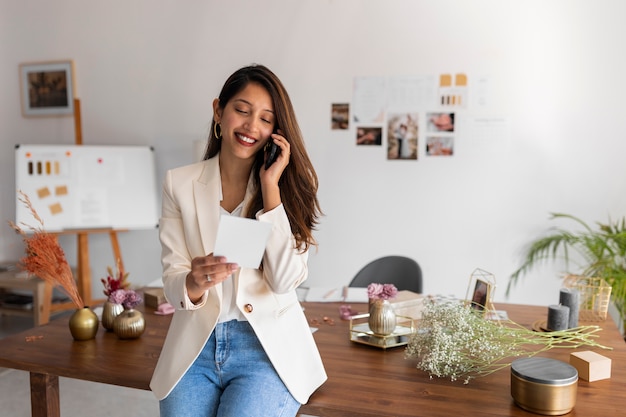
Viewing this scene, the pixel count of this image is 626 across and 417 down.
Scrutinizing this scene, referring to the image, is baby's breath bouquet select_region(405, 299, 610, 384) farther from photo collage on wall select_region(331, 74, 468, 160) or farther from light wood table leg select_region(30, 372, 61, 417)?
photo collage on wall select_region(331, 74, 468, 160)

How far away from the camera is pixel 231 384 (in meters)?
1.58

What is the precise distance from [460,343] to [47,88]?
4415 mm

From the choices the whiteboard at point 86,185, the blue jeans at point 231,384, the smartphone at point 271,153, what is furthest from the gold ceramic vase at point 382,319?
the whiteboard at point 86,185

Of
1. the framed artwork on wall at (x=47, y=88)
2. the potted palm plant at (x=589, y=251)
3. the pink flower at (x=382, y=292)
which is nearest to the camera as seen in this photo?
the pink flower at (x=382, y=292)

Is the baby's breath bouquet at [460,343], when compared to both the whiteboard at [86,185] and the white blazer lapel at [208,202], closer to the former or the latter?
the white blazer lapel at [208,202]

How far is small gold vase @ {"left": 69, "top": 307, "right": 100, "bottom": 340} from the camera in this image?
6.69 ft

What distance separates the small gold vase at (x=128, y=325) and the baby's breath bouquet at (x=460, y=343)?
0.96m

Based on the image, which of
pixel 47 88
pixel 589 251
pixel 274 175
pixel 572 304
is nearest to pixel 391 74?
pixel 589 251

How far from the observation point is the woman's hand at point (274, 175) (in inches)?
66.7

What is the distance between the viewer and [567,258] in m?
3.88

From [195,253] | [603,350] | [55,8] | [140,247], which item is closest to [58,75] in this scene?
[55,8]

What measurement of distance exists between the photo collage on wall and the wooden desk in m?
1.95

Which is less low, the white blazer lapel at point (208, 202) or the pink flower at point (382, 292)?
the white blazer lapel at point (208, 202)

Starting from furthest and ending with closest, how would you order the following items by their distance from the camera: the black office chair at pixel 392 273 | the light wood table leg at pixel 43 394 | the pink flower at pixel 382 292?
the black office chair at pixel 392 273 < the pink flower at pixel 382 292 < the light wood table leg at pixel 43 394
